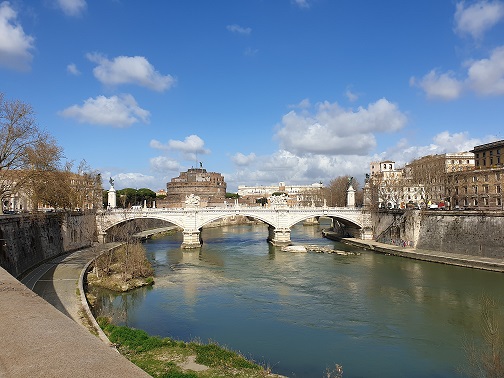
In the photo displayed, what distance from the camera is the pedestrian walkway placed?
27.2 meters

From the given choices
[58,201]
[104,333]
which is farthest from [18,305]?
[58,201]

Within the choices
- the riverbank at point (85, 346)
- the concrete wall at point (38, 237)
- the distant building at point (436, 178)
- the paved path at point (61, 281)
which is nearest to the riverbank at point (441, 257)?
the distant building at point (436, 178)

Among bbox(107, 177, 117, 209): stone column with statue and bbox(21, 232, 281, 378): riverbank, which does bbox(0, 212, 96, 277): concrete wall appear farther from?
bbox(107, 177, 117, 209): stone column with statue

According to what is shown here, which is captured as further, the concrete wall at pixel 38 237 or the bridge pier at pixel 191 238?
the bridge pier at pixel 191 238

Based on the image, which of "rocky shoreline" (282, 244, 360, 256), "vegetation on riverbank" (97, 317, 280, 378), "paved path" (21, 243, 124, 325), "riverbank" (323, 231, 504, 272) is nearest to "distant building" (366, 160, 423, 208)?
"riverbank" (323, 231, 504, 272)

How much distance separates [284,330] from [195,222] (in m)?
27.3

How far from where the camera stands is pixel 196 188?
77.3 m

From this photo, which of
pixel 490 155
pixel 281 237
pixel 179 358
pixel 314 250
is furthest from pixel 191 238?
pixel 490 155

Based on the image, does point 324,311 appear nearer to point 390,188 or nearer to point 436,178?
point 436,178

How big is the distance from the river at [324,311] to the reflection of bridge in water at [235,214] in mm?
10667

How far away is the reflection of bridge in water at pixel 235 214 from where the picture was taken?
139 feet

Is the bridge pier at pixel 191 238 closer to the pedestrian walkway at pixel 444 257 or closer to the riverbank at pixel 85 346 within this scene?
the riverbank at pixel 85 346

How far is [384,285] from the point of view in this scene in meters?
24.6

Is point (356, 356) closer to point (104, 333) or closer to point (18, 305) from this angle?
point (104, 333)
